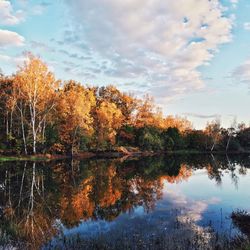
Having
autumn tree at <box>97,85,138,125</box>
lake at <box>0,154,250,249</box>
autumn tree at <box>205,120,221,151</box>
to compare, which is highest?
autumn tree at <box>97,85,138,125</box>

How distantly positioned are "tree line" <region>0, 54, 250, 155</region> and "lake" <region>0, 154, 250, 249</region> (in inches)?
833

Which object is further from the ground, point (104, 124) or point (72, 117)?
point (72, 117)

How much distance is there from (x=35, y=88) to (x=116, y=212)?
34.2 metres

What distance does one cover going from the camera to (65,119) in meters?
56.0

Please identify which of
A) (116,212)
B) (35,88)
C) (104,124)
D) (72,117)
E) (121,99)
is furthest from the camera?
(121,99)

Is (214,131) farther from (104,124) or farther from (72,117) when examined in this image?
(72,117)

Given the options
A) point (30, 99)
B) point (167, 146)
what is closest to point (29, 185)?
point (30, 99)

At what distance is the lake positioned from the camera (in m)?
→ 10.9

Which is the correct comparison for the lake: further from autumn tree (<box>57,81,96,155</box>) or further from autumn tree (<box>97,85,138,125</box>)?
autumn tree (<box>97,85,138,125</box>)

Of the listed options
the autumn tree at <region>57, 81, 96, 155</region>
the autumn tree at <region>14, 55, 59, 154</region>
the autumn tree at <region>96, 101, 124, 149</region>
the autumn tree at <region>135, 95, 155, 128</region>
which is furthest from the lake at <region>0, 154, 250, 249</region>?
the autumn tree at <region>135, 95, 155, 128</region>

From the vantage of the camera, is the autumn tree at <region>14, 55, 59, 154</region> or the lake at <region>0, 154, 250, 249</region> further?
the autumn tree at <region>14, 55, 59, 154</region>

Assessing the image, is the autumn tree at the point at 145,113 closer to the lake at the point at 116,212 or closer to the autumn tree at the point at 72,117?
the autumn tree at the point at 72,117

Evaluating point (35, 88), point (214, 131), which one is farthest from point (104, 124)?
point (214, 131)

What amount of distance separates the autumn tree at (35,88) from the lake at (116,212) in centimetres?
2020
